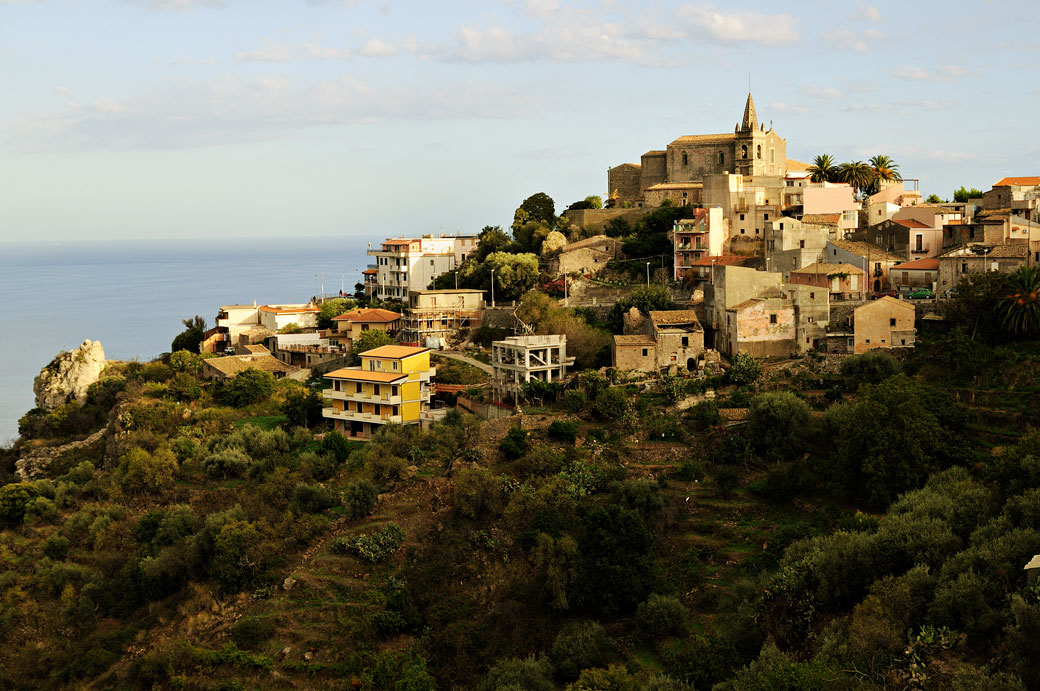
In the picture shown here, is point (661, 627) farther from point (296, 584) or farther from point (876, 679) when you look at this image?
point (296, 584)

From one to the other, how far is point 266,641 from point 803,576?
12154 millimetres

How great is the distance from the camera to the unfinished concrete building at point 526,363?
34.7 meters

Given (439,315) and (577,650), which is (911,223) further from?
(577,650)

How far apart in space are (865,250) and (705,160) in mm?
14252

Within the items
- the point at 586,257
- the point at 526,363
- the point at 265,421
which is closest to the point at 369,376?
the point at 265,421

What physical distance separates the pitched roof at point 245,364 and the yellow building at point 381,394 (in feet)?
24.5

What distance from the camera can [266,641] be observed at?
2358 cm

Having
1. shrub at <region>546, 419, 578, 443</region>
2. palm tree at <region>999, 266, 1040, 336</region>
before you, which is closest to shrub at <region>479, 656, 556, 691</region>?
shrub at <region>546, 419, 578, 443</region>

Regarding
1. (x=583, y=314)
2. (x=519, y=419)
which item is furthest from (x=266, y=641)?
(x=583, y=314)

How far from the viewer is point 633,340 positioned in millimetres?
34125

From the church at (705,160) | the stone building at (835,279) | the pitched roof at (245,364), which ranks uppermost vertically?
the church at (705,160)

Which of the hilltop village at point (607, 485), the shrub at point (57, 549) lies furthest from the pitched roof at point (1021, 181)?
the shrub at point (57, 549)

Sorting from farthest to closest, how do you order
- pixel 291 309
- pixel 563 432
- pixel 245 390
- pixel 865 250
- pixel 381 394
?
pixel 291 309
pixel 245 390
pixel 865 250
pixel 381 394
pixel 563 432

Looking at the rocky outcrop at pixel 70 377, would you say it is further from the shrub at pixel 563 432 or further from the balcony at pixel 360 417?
the shrub at pixel 563 432
